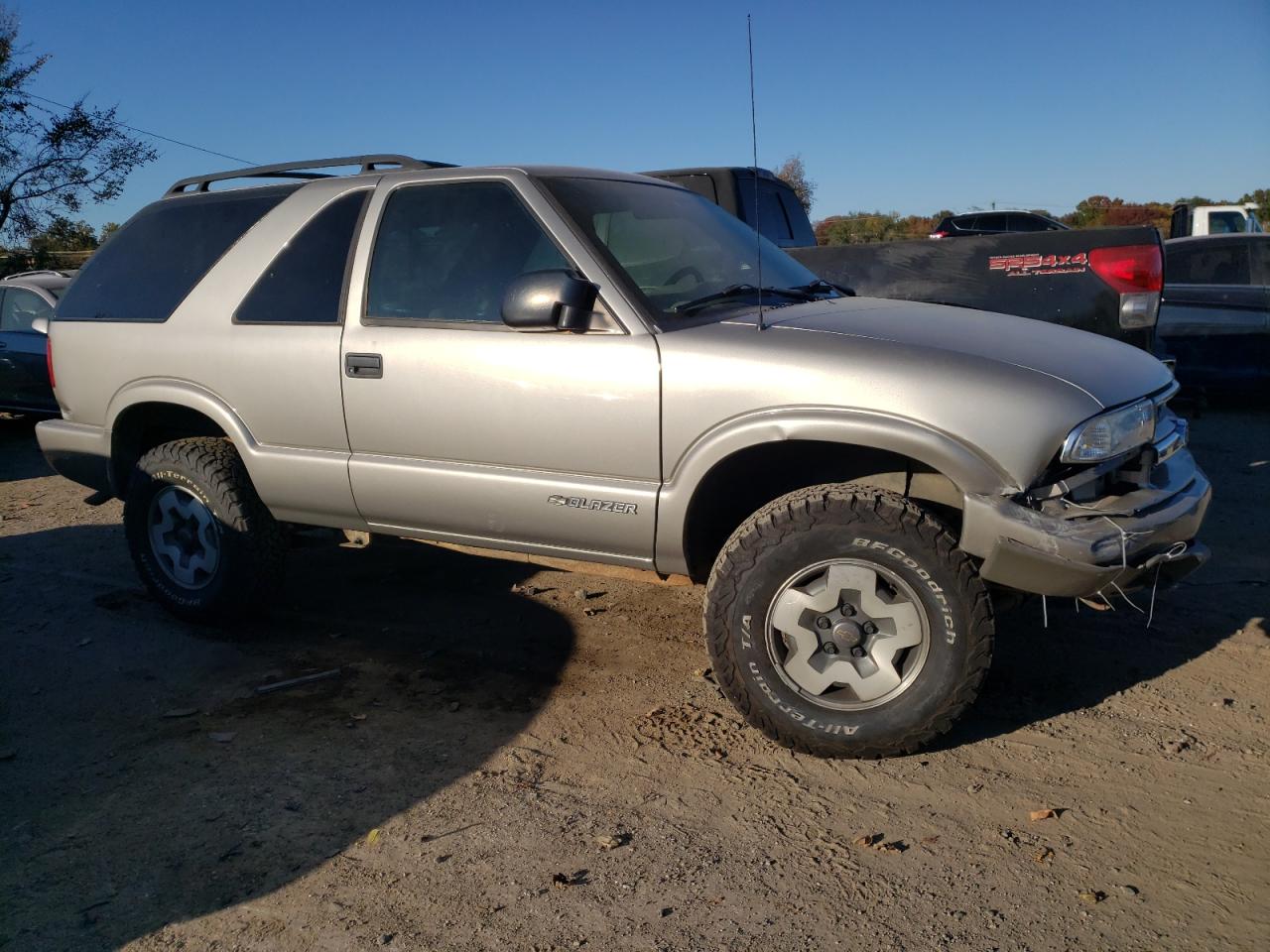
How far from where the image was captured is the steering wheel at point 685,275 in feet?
13.0

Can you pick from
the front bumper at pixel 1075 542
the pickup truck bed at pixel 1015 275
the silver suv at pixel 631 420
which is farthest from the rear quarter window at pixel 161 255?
the pickup truck bed at pixel 1015 275

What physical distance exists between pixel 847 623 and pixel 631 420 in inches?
39.3

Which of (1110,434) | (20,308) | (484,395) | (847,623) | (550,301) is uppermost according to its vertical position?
(20,308)

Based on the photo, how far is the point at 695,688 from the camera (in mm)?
4082

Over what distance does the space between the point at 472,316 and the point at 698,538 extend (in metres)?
1.21

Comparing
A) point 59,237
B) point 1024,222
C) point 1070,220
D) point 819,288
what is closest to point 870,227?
point 1070,220

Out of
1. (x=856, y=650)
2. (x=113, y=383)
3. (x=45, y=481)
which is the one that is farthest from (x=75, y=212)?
(x=856, y=650)

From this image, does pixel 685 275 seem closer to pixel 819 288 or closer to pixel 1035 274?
pixel 819 288

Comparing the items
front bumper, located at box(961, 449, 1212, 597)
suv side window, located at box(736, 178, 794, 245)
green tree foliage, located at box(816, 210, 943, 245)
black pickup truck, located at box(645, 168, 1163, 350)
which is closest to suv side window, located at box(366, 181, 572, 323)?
front bumper, located at box(961, 449, 1212, 597)

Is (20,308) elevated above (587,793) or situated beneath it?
elevated above

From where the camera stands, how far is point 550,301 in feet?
11.6

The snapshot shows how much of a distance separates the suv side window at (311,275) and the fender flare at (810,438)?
5.54 ft

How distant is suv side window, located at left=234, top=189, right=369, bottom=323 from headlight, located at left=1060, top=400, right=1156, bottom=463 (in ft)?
9.28

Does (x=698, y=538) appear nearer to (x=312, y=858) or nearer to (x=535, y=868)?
(x=535, y=868)
